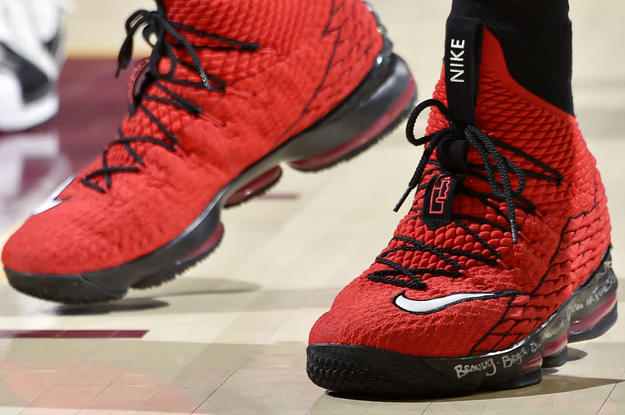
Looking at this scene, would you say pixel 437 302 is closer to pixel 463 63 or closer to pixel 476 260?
pixel 476 260

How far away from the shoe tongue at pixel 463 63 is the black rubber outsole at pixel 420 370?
197mm

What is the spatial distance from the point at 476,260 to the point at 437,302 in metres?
0.06

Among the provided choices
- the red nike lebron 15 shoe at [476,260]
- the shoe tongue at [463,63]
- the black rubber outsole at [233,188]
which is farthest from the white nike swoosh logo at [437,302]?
the black rubber outsole at [233,188]

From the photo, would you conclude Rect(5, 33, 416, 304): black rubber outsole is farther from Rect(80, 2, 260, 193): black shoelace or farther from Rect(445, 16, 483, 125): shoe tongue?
Rect(445, 16, 483, 125): shoe tongue

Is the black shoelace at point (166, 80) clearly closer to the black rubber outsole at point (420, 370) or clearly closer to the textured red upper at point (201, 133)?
the textured red upper at point (201, 133)

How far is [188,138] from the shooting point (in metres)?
1.31

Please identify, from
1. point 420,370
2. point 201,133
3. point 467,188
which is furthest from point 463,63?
point 201,133

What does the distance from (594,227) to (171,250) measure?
0.46 meters

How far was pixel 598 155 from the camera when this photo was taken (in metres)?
1.94

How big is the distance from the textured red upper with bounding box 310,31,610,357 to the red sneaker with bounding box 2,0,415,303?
0.31 m

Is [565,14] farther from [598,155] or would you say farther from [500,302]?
[598,155]

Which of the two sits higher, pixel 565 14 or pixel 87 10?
pixel 565 14

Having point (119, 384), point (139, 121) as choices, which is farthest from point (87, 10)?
point (119, 384)

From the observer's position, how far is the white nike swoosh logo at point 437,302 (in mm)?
998
